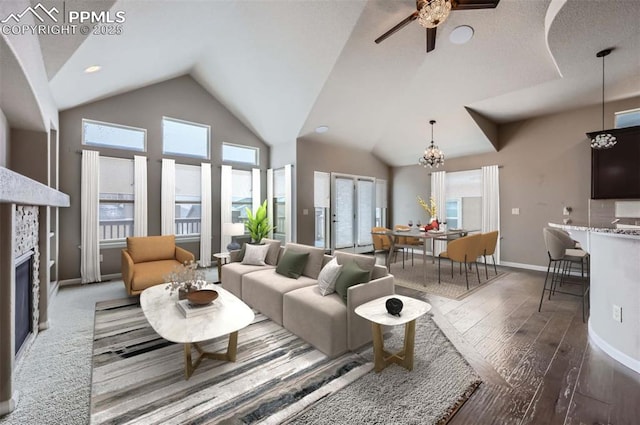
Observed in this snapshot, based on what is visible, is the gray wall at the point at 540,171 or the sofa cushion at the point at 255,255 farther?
the gray wall at the point at 540,171

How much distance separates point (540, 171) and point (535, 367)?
471 cm

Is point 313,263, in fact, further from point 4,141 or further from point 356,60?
point 4,141

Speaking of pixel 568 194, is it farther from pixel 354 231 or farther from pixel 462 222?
pixel 354 231

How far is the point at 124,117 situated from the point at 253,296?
4.10 m

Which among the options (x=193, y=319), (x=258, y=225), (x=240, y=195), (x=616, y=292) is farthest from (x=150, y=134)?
(x=616, y=292)

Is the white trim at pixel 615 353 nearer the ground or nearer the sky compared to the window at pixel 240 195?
nearer the ground

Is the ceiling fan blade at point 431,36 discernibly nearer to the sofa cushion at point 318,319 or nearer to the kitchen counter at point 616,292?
the kitchen counter at point 616,292

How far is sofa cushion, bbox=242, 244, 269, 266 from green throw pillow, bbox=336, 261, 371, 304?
162 cm

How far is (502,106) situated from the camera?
16.6 ft

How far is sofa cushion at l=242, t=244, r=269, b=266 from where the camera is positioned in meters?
3.85

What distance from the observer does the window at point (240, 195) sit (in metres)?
6.00

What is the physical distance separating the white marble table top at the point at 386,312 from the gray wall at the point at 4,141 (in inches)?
147

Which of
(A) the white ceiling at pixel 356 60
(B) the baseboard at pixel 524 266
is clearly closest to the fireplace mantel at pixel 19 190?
(A) the white ceiling at pixel 356 60

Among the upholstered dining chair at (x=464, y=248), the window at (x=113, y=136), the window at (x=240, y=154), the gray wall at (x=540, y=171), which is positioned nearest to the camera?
the upholstered dining chair at (x=464, y=248)
